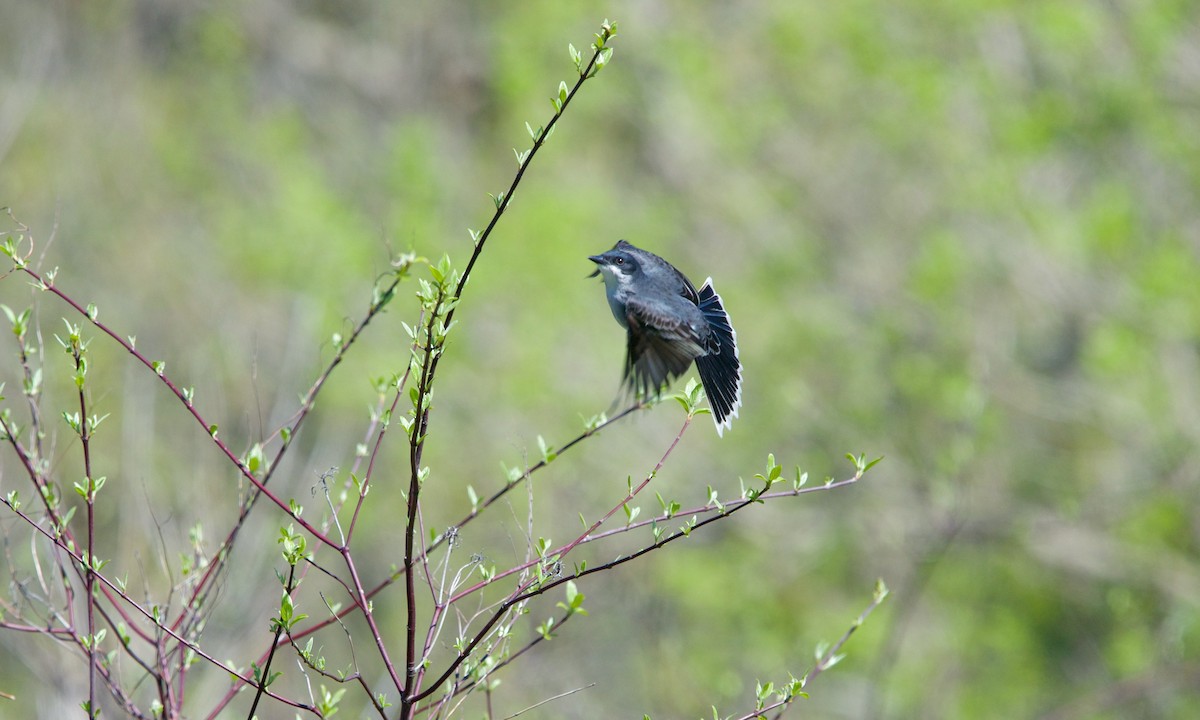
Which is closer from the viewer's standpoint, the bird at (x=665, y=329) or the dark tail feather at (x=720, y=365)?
the bird at (x=665, y=329)

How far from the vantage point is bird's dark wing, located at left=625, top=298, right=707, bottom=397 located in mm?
3531

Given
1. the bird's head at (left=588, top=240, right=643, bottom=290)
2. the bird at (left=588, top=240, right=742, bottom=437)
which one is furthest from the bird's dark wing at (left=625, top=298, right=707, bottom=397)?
the bird's head at (left=588, top=240, right=643, bottom=290)

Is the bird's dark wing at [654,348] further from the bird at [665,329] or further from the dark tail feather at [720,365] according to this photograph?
the dark tail feather at [720,365]

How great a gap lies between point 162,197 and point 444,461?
595cm

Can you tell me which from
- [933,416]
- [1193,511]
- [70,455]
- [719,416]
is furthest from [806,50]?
[719,416]

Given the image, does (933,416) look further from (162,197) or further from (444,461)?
(162,197)

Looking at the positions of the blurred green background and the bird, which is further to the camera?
the blurred green background

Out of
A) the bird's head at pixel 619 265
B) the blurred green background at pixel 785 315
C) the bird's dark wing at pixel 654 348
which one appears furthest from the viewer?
the blurred green background at pixel 785 315

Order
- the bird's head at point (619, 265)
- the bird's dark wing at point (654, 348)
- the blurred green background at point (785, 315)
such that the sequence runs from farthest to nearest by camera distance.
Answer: the blurred green background at point (785, 315)
the bird's head at point (619, 265)
the bird's dark wing at point (654, 348)

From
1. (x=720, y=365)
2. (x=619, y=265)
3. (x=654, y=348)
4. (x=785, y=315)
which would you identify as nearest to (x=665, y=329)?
(x=654, y=348)

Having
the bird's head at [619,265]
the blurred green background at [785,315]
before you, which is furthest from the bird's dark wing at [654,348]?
the blurred green background at [785,315]

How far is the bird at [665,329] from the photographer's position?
356cm

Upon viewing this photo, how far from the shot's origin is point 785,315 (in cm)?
1438

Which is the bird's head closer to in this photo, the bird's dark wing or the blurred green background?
the bird's dark wing
